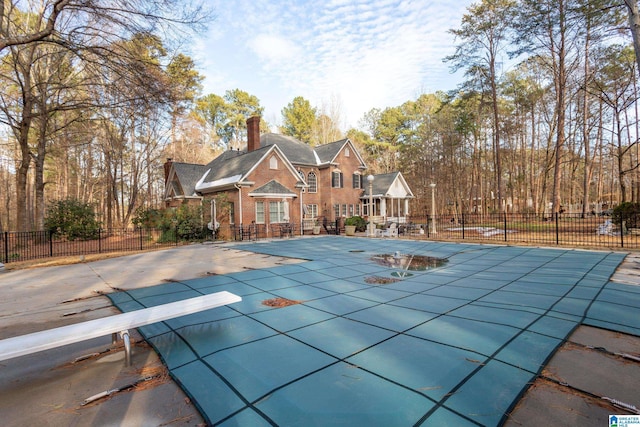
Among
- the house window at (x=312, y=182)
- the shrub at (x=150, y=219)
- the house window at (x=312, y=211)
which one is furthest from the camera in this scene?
the house window at (x=312, y=182)

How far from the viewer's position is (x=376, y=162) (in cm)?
4406

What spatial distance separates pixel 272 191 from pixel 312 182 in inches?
287

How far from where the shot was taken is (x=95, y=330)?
10.0ft

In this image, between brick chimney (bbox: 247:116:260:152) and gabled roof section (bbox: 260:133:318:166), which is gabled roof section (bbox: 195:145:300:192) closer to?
brick chimney (bbox: 247:116:260:152)

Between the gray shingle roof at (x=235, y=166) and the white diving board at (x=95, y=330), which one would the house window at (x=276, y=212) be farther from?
the white diving board at (x=95, y=330)

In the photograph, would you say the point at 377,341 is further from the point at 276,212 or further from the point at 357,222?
the point at 357,222

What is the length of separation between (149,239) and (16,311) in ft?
48.3

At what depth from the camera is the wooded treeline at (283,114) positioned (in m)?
7.95

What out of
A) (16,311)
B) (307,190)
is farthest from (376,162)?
(16,311)

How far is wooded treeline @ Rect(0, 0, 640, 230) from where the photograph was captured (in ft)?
26.1

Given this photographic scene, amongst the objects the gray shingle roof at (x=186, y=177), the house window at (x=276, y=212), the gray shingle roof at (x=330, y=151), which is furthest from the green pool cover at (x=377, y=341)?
the gray shingle roof at (x=330, y=151)

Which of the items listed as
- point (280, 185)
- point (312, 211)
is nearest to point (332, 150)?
point (312, 211)

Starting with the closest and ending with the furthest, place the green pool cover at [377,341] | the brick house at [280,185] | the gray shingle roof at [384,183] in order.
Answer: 1. the green pool cover at [377,341]
2. the brick house at [280,185]
3. the gray shingle roof at [384,183]

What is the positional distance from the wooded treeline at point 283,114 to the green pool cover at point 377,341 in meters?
6.08
